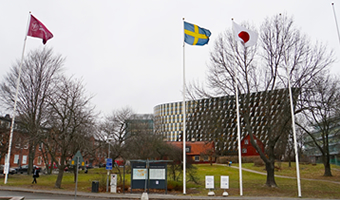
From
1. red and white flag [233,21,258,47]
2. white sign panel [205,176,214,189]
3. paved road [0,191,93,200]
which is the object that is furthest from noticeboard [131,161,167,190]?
red and white flag [233,21,258,47]

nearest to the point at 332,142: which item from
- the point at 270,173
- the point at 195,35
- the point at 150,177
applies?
the point at 270,173

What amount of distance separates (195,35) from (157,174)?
11169 mm

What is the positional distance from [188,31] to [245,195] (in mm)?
13046

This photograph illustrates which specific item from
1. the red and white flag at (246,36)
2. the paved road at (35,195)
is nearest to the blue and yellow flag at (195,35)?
the red and white flag at (246,36)

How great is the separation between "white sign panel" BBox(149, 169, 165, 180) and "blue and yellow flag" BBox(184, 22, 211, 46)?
1022cm

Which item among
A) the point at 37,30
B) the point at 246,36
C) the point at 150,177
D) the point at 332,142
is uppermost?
the point at 37,30

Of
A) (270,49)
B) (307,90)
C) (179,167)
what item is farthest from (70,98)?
(307,90)

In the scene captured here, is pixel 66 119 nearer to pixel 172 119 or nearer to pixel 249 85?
pixel 249 85

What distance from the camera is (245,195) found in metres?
20.2

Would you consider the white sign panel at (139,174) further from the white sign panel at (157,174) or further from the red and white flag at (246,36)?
the red and white flag at (246,36)

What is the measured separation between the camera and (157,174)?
69.7 ft

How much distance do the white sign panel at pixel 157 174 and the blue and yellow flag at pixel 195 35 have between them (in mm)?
10218

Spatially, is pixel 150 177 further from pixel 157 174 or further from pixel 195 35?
pixel 195 35

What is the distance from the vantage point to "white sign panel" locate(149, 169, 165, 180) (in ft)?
69.5
